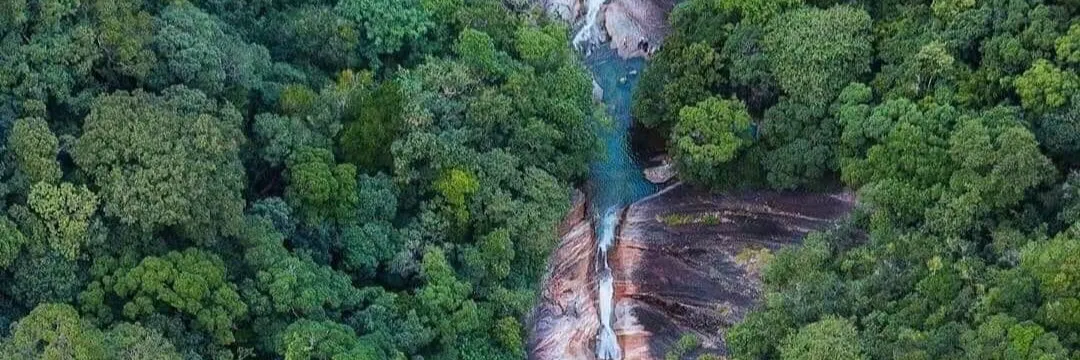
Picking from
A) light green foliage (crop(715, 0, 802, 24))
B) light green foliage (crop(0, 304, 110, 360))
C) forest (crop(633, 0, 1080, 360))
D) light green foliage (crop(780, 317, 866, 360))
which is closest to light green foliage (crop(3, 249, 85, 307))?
light green foliage (crop(0, 304, 110, 360))

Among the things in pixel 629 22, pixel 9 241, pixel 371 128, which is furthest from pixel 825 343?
pixel 9 241

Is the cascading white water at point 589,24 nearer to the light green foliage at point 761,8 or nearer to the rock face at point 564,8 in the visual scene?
the rock face at point 564,8

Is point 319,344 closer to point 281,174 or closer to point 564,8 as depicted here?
point 281,174

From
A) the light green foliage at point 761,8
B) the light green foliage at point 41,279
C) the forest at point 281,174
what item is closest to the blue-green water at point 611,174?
the forest at point 281,174

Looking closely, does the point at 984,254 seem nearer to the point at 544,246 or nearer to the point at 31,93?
the point at 544,246

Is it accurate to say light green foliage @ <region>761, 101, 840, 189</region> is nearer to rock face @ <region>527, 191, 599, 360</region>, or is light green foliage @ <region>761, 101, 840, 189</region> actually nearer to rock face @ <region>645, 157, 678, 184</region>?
rock face @ <region>645, 157, 678, 184</region>
